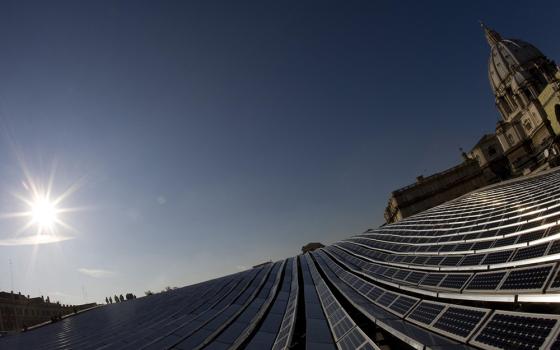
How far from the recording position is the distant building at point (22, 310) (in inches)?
2840

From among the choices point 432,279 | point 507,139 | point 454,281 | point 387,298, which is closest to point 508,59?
point 507,139

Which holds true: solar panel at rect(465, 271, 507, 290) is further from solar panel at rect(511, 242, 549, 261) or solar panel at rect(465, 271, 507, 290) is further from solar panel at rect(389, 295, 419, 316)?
solar panel at rect(389, 295, 419, 316)

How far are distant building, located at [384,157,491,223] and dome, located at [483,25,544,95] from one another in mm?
33281

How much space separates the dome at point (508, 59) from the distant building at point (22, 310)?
14251 cm

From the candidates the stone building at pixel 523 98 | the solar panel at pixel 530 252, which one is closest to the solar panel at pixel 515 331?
the solar panel at pixel 530 252

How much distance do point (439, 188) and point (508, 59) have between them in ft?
191

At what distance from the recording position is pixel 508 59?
115250 mm

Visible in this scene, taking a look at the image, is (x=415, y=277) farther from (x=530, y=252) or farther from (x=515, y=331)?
(x=515, y=331)

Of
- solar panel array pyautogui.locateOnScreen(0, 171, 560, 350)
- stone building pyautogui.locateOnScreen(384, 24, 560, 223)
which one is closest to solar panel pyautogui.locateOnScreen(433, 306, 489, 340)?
solar panel array pyautogui.locateOnScreen(0, 171, 560, 350)

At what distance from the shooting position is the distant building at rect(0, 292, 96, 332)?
72.1m

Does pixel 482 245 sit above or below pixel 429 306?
above

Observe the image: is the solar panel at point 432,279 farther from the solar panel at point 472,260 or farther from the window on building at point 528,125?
the window on building at point 528,125

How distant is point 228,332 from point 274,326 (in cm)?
190

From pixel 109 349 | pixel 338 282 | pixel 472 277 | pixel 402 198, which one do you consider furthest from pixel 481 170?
pixel 109 349
